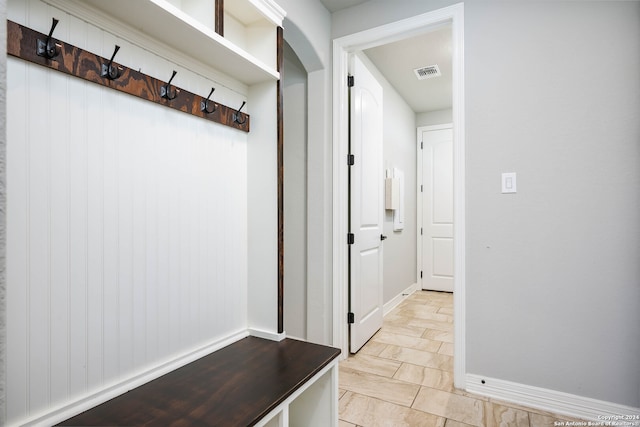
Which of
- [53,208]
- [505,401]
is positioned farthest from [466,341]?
[53,208]

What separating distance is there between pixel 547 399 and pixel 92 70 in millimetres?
2504

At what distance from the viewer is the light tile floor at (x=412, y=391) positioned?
68.4 inches

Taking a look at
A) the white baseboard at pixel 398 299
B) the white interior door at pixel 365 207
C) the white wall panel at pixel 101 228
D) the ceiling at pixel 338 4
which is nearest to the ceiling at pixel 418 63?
the white interior door at pixel 365 207

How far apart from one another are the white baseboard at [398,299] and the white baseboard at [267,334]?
7.60ft

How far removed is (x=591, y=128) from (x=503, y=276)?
0.89m

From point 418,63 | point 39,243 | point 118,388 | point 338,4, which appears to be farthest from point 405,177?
point 39,243

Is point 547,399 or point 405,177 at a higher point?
point 405,177

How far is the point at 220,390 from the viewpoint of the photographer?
1.07 metres

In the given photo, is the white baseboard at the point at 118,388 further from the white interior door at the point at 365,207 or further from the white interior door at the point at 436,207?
the white interior door at the point at 436,207

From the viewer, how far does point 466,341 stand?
203 centimetres

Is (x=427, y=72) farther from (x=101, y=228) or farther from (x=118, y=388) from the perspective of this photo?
(x=118, y=388)

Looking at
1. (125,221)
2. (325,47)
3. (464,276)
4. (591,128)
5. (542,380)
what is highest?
(325,47)

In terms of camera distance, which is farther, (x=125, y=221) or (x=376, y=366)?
(x=376, y=366)

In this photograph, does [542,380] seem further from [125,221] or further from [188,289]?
[125,221]
